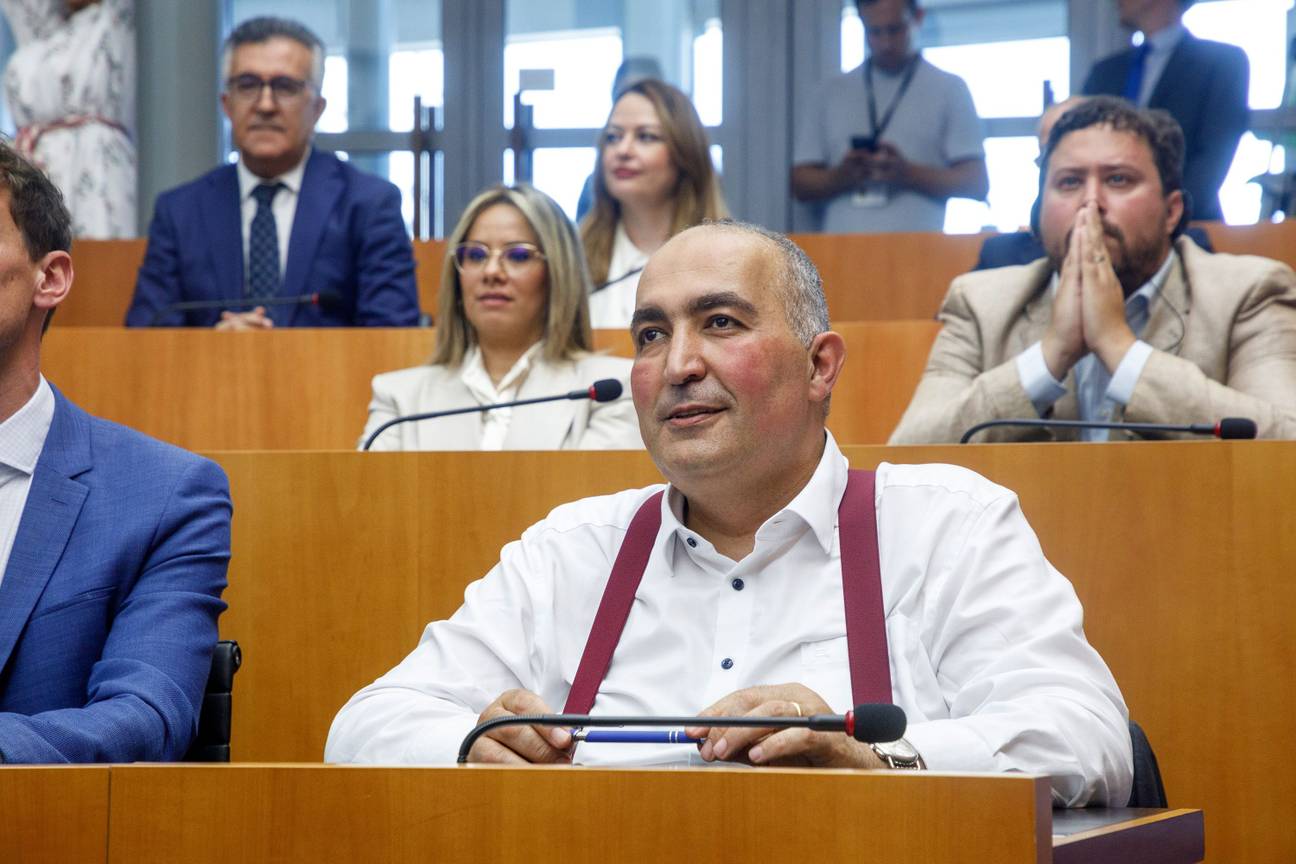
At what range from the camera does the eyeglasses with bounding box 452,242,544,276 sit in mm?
4000

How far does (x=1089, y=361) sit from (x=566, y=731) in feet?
→ 6.48

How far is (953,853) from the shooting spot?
1.25 metres

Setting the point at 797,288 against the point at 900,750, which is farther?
the point at 797,288

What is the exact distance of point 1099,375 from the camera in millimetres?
3467

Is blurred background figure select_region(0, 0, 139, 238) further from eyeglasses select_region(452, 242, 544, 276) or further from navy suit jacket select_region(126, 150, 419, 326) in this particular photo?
eyeglasses select_region(452, 242, 544, 276)

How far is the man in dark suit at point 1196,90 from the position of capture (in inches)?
210

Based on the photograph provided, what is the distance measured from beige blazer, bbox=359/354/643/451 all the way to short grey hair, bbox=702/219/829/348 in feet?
4.41

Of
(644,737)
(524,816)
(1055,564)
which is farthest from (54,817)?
(1055,564)

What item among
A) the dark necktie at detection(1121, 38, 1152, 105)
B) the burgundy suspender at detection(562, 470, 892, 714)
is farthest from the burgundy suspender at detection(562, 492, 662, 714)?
the dark necktie at detection(1121, 38, 1152, 105)

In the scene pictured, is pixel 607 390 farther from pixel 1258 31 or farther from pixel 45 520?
pixel 1258 31

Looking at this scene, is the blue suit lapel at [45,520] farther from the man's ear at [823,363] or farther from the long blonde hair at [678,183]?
the long blonde hair at [678,183]

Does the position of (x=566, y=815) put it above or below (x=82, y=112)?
below

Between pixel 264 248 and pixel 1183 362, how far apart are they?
267 centimetres

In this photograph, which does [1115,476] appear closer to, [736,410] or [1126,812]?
[736,410]
